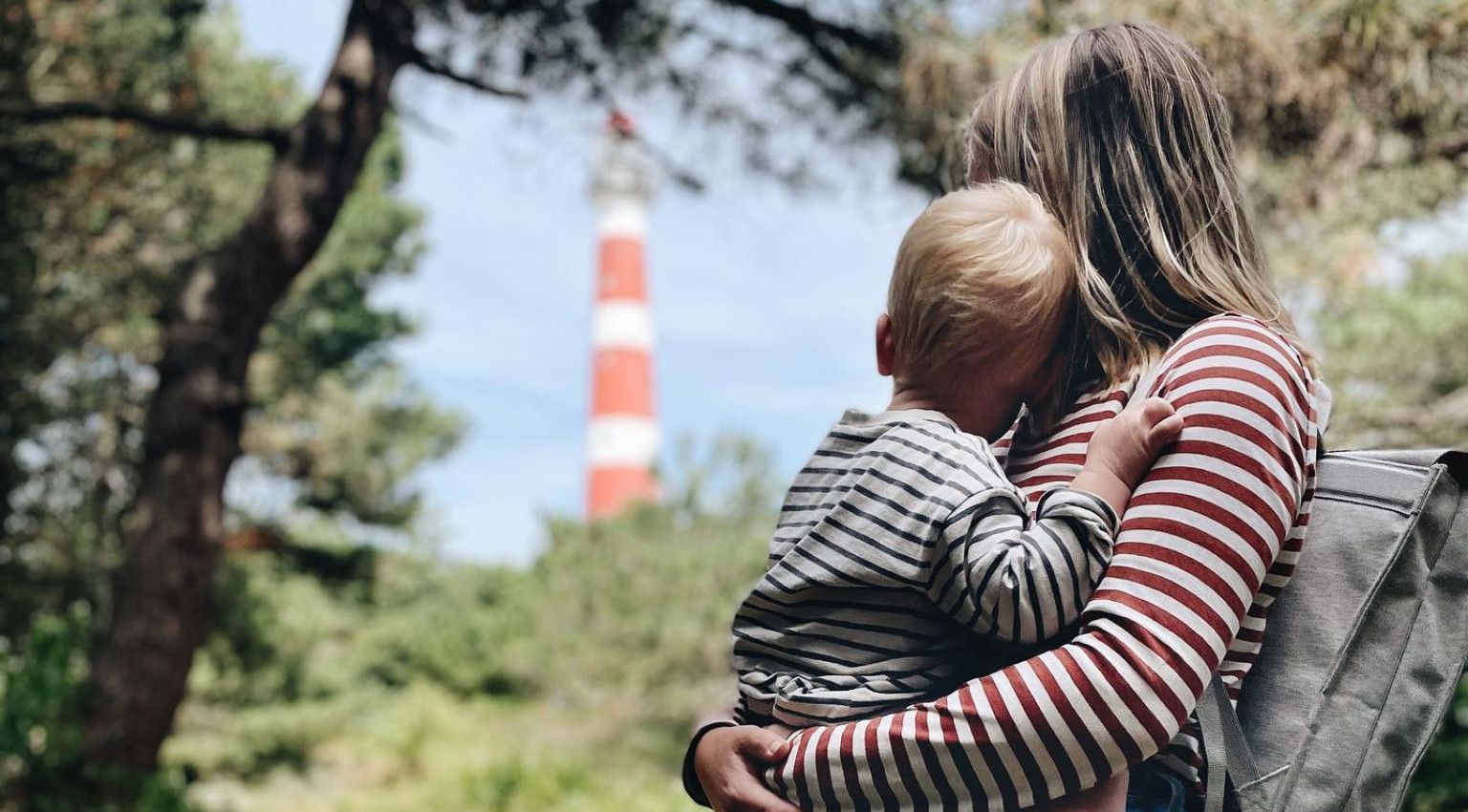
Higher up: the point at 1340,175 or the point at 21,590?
the point at 1340,175

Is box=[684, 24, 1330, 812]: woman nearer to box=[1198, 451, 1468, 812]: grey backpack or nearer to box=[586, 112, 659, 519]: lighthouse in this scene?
box=[1198, 451, 1468, 812]: grey backpack

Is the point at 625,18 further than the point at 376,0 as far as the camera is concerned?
Yes

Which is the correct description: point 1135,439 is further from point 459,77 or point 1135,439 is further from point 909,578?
point 459,77

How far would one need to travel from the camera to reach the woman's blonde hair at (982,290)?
1142 millimetres

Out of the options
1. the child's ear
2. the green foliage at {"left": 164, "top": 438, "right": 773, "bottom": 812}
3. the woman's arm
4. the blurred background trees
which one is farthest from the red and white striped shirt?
the green foliage at {"left": 164, "top": 438, "right": 773, "bottom": 812}

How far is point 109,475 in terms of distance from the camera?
917 cm

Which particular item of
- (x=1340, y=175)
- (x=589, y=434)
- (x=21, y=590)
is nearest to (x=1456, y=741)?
(x=1340, y=175)

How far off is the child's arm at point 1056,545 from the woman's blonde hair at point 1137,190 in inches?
6.3

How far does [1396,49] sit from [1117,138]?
3204 mm

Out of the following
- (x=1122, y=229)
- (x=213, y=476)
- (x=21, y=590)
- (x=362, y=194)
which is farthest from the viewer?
(x=362, y=194)

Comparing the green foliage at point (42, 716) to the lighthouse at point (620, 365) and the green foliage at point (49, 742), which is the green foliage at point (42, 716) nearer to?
the green foliage at point (49, 742)

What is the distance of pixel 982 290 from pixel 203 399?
4438 mm

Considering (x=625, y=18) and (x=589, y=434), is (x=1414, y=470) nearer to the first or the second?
(x=625, y=18)

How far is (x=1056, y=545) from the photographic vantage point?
3.28 feet
